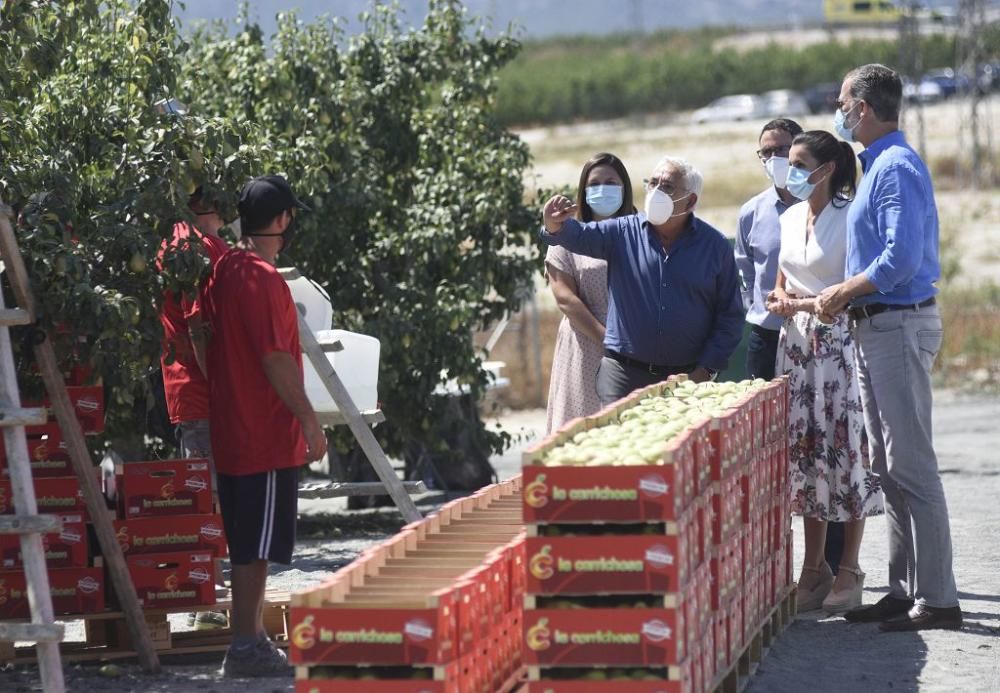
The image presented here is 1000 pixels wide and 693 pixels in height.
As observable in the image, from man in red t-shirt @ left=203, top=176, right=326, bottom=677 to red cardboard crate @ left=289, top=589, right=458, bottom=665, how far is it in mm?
1898

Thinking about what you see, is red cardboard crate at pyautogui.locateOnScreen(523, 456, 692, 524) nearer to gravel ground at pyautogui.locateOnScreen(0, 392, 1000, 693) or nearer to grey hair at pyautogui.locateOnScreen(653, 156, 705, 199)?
gravel ground at pyautogui.locateOnScreen(0, 392, 1000, 693)

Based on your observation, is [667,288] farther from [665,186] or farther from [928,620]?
[928,620]

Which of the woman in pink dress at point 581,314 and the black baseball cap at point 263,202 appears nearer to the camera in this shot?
the black baseball cap at point 263,202

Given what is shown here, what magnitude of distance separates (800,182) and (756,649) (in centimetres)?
217

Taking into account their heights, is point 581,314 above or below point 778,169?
below

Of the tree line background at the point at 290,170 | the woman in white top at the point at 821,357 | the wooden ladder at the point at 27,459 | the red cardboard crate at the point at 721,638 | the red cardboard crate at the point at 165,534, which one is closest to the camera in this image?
the wooden ladder at the point at 27,459

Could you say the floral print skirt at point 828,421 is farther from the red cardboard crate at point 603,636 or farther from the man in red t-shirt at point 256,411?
the red cardboard crate at point 603,636

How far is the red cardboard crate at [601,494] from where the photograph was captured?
16.6 ft

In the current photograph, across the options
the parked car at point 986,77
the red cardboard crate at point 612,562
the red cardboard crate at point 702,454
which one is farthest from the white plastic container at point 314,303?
the parked car at point 986,77

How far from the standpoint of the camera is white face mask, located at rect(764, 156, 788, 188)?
8.38m

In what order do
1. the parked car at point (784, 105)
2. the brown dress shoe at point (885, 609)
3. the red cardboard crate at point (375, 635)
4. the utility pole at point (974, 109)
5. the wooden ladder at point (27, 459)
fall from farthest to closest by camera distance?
the parked car at point (784, 105)
the utility pole at point (974, 109)
the brown dress shoe at point (885, 609)
the wooden ladder at point (27, 459)
the red cardboard crate at point (375, 635)

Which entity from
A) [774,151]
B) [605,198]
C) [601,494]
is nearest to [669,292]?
[605,198]

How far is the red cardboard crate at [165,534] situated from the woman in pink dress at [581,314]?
6.57 ft

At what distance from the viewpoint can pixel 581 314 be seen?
875 cm
